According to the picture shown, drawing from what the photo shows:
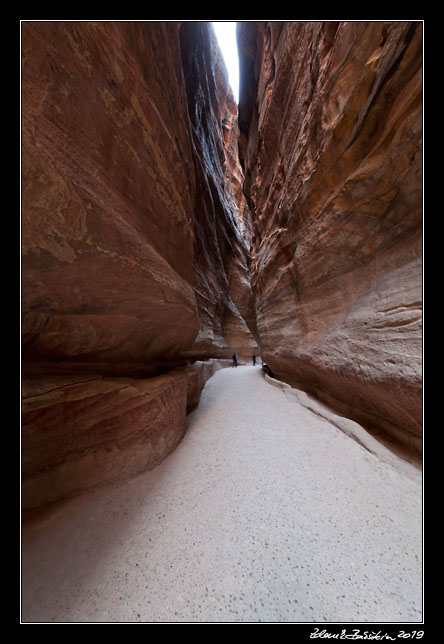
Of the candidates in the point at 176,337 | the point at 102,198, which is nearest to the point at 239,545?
the point at 176,337

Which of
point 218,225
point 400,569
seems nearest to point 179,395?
point 400,569

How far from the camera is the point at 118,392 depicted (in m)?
1.69

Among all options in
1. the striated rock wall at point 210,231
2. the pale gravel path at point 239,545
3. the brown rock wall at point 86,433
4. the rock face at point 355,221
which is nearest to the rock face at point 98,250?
the brown rock wall at point 86,433

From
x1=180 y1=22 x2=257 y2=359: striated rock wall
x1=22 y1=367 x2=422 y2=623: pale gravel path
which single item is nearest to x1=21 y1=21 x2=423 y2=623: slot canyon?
x1=22 y1=367 x2=422 y2=623: pale gravel path

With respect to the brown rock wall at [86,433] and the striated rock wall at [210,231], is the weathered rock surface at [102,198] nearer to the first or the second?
the brown rock wall at [86,433]

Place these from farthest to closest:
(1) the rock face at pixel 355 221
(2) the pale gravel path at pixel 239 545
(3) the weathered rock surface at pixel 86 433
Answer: (1) the rock face at pixel 355 221 < (3) the weathered rock surface at pixel 86 433 < (2) the pale gravel path at pixel 239 545

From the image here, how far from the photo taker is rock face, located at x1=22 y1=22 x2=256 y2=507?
108 centimetres

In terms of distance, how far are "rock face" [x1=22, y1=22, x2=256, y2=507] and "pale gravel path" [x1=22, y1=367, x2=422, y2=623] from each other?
0.34 metres

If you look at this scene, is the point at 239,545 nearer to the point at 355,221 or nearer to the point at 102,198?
the point at 102,198

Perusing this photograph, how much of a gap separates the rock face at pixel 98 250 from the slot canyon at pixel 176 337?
0.01 m

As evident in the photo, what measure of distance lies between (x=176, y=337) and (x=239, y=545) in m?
1.89

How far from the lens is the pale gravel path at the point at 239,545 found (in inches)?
34.7

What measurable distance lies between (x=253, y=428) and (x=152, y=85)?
150 inches

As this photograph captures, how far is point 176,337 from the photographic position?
244cm
